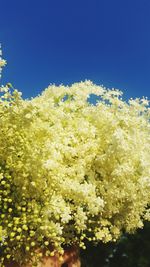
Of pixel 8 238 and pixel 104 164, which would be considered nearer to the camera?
pixel 8 238

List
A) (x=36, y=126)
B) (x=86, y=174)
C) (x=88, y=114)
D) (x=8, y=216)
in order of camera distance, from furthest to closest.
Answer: (x=88, y=114), (x=86, y=174), (x=36, y=126), (x=8, y=216)

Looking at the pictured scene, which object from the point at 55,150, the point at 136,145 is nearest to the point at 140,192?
the point at 136,145

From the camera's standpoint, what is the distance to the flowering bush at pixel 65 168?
18.3ft

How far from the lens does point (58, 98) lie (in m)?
7.08

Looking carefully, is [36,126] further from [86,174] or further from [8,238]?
[8,238]

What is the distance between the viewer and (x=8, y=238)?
5832 millimetres

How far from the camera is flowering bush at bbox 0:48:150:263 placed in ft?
18.3

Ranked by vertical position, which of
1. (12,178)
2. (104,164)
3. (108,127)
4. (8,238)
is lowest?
(8,238)

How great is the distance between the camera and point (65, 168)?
5855 mm

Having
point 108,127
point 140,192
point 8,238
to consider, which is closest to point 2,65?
point 108,127

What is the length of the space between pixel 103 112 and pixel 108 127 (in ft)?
0.89

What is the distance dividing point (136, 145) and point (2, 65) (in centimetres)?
237

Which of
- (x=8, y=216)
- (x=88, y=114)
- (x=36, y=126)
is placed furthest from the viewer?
(x=88, y=114)

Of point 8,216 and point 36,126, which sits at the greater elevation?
point 36,126
